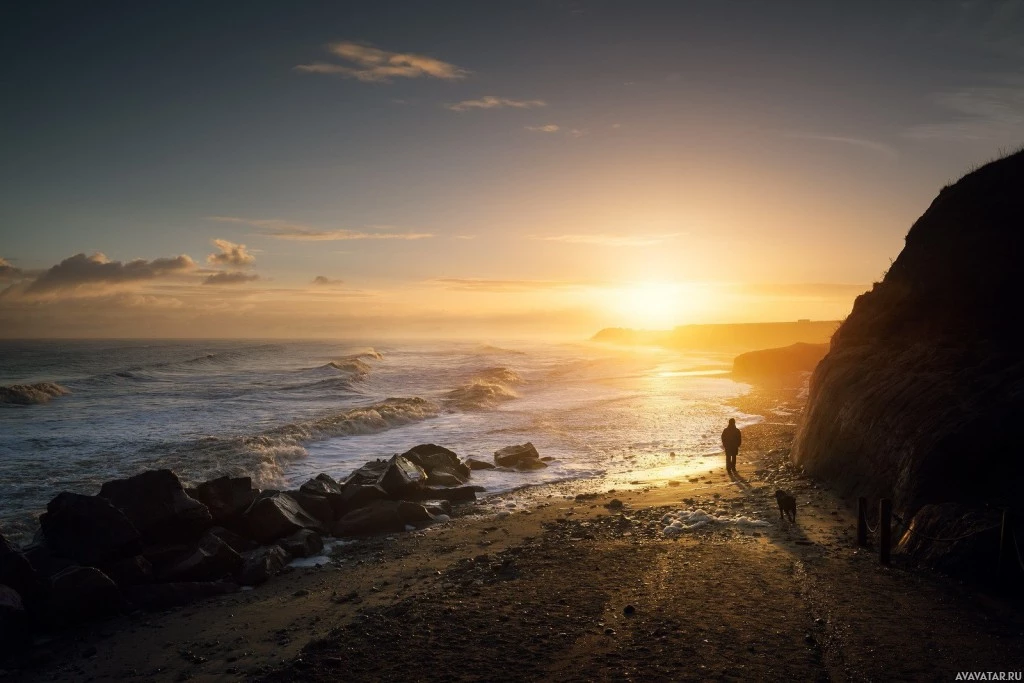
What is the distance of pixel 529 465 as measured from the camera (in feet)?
73.0

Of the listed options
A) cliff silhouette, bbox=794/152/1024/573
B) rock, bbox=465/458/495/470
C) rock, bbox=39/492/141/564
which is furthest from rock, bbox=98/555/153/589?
cliff silhouette, bbox=794/152/1024/573

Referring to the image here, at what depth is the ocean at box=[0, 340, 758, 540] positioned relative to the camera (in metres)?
21.3

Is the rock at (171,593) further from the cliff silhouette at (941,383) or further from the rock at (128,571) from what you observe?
the cliff silhouette at (941,383)

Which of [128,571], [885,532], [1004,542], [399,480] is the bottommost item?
[128,571]

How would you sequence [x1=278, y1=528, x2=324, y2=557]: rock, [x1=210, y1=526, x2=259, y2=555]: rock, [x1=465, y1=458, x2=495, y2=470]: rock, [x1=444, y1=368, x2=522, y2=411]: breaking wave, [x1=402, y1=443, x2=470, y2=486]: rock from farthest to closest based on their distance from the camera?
1. [x1=444, y1=368, x2=522, y2=411]: breaking wave
2. [x1=465, y1=458, x2=495, y2=470]: rock
3. [x1=402, y1=443, x2=470, y2=486]: rock
4. [x1=210, y1=526, x2=259, y2=555]: rock
5. [x1=278, y1=528, x2=324, y2=557]: rock

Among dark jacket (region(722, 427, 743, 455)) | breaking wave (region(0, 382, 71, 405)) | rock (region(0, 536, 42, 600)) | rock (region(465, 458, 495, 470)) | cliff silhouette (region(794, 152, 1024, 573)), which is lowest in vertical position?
breaking wave (region(0, 382, 71, 405))

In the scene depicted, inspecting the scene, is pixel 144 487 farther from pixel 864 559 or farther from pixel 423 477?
pixel 864 559

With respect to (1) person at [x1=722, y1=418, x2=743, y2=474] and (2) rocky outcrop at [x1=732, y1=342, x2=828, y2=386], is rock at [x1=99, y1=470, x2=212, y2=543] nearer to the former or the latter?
(1) person at [x1=722, y1=418, x2=743, y2=474]

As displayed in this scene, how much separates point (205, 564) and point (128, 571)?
4.82 feet

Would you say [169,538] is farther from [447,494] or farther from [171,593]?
[447,494]

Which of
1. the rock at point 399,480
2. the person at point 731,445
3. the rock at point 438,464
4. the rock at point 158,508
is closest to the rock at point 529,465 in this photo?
the rock at point 438,464

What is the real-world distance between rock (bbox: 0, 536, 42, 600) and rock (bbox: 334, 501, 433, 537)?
6.34 meters

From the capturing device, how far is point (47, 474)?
→ 20547 millimetres
